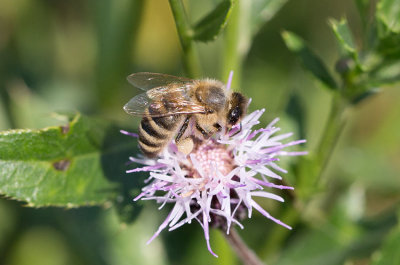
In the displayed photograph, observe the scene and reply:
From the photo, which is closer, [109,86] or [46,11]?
[109,86]

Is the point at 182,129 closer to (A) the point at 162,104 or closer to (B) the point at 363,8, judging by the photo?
(A) the point at 162,104

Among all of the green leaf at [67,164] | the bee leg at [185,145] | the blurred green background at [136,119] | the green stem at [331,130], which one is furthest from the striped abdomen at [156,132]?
the green stem at [331,130]

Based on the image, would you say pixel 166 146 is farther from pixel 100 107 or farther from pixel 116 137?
pixel 100 107

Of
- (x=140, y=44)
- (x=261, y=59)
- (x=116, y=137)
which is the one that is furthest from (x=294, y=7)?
(x=116, y=137)

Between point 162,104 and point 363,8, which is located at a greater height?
point 363,8

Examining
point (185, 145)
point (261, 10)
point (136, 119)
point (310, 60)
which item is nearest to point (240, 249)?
point (185, 145)

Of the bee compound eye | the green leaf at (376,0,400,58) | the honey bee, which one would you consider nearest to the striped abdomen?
the honey bee

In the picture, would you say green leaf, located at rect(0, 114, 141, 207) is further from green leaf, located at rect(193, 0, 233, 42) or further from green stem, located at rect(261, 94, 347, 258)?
green stem, located at rect(261, 94, 347, 258)
